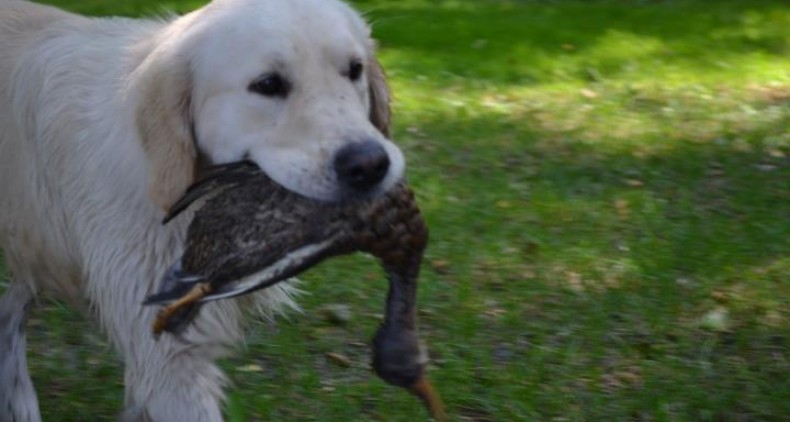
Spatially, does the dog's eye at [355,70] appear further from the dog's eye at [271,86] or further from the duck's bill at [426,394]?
the duck's bill at [426,394]

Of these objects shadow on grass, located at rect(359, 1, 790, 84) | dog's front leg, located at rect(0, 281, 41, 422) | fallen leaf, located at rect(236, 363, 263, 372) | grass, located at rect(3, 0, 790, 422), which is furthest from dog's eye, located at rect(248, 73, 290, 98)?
shadow on grass, located at rect(359, 1, 790, 84)

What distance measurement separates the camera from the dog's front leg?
4.77 metres

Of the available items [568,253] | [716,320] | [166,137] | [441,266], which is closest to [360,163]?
[166,137]

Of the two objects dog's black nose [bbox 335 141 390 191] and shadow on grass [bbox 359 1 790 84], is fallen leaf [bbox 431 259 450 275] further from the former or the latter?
shadow on grass [bbox 359 1 790 84]

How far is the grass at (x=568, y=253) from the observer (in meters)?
4.98

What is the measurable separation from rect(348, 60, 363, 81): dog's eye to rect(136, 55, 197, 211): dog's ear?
46 centimetres

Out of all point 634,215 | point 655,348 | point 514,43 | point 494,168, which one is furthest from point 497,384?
point 514,43

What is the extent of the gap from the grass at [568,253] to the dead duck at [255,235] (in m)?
0.33

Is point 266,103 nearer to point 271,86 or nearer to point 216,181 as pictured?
point 271,86

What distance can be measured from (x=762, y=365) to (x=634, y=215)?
180cm

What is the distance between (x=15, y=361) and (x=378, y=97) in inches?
63.6

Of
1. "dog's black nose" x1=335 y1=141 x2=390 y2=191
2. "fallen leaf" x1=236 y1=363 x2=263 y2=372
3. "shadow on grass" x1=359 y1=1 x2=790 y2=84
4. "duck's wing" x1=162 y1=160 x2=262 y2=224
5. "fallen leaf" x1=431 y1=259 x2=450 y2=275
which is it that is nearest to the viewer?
"dog's black nose" x1=335 y1=141 x2=390 y2=191

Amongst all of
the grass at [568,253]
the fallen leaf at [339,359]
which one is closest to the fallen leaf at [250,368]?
the grass at [568,253]

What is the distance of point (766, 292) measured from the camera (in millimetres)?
5859
